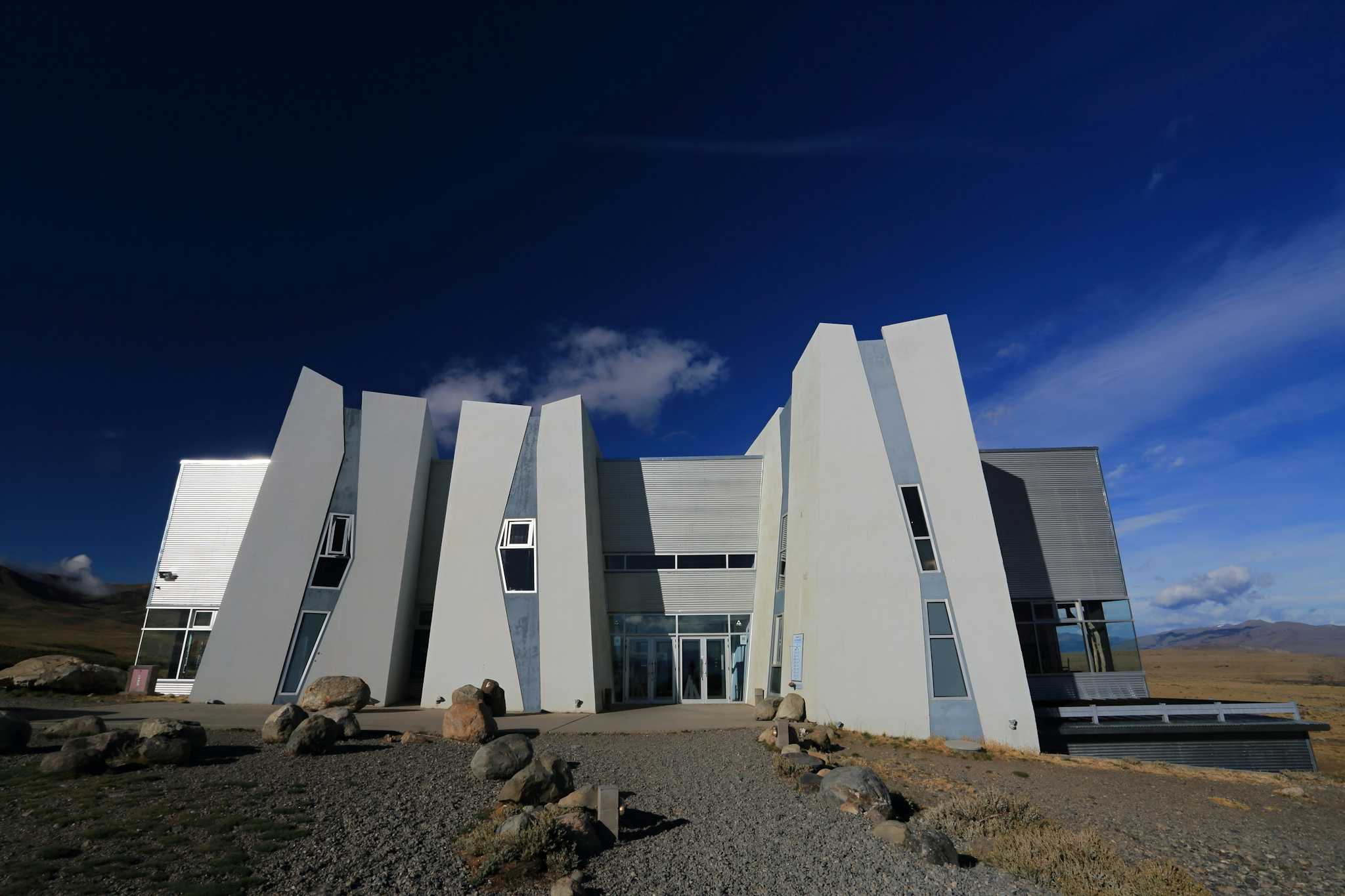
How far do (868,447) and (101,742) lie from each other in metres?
15.9

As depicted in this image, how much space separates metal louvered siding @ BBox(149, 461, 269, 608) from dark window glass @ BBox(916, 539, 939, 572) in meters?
21.3

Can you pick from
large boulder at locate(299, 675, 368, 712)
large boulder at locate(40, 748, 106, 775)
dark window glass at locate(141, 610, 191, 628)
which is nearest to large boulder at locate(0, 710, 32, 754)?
large boulder at locate(40, 748, 106, 775)

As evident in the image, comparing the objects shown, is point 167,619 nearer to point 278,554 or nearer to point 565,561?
point 278,554

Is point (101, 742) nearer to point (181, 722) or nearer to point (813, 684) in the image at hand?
point (181, 722)

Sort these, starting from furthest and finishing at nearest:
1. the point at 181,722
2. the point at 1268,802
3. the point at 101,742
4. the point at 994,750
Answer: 1. the point at 994,750
2. the point at 1268,802
3. the point at 181,722
4. the point at 101,742

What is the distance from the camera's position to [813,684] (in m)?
16.1

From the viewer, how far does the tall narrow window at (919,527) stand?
15.6 metres

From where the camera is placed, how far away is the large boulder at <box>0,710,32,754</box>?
393 inches

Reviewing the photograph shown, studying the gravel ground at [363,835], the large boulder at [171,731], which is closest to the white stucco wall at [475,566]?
the gravel ground at [363,835]

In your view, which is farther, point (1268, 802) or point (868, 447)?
point (868, 447)

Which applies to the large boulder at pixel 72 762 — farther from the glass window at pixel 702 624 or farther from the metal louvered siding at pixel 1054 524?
the metal louvered siding at pixel 1054 524

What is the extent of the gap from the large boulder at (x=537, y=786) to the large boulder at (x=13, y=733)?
27.0 ft

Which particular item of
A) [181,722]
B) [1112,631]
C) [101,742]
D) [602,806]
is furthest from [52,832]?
[1112,631]

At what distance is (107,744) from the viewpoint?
914 cm
